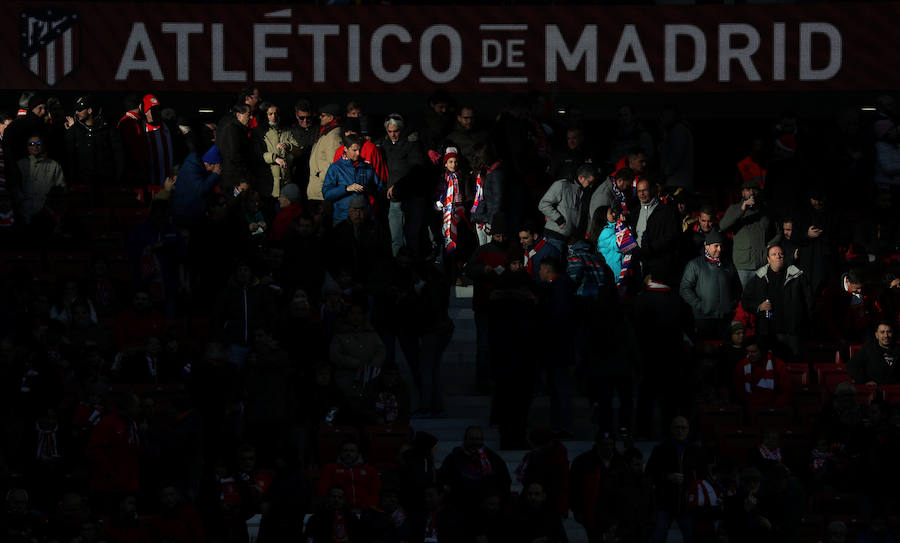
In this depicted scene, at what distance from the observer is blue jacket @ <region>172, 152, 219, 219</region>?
66.8 ft

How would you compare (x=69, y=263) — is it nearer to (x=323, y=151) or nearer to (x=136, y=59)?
(x=323, y=151)

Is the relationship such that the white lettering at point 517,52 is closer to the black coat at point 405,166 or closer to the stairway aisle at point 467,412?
the black coat at point 405,166

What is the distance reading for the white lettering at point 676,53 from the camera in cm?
2439

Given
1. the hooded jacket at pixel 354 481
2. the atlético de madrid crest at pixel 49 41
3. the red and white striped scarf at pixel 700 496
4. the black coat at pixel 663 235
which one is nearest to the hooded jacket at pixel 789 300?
the black coat at pixel 663 235

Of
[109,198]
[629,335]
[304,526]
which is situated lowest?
[304,526]

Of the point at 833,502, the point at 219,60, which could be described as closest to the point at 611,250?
the point at 833,502

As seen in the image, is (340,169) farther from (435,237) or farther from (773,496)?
(773,496)

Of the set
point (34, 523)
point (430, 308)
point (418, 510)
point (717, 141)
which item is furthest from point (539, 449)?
point (717, 141)

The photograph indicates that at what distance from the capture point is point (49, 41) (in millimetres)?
24156

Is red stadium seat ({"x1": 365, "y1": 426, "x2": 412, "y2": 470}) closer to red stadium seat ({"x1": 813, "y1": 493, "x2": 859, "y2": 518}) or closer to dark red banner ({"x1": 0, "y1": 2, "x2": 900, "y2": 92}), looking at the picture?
red stadium seat ({"x1": 813, "y1": 493, "x2": 859, "y2": 518})

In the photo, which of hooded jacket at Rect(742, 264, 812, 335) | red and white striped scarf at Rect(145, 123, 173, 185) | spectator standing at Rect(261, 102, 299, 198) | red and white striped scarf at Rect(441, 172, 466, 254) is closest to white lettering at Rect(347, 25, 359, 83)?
spectator standing at Rect(261, 102, 299, 198)

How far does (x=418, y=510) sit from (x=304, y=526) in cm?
100

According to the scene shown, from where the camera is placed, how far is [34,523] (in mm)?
16438

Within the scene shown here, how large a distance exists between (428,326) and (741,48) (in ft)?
24.7
